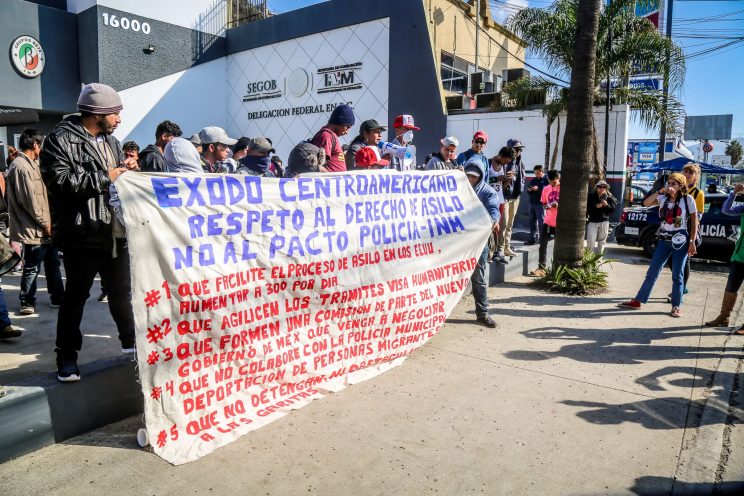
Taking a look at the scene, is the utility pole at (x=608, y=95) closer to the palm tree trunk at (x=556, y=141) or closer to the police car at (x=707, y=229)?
the palm tree trunk at (x=556, y=141)

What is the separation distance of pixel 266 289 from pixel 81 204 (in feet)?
4.21

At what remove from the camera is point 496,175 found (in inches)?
327

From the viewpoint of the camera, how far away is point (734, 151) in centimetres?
5888

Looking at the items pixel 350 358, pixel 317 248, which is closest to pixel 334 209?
pixel 317 248

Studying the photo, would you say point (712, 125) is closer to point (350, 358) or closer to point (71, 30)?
point (71, 30)

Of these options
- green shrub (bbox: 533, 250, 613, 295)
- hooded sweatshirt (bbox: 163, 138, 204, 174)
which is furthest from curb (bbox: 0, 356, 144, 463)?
green shrub (bbox: 533, 250, 613, 295)

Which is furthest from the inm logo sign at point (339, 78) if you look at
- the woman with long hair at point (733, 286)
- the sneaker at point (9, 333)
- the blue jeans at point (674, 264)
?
the sneaker at point (9, 333)

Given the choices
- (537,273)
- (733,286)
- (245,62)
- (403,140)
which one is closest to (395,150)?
(403,140)

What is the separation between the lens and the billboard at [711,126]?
65375 mm

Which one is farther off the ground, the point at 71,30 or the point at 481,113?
the point at 71,30

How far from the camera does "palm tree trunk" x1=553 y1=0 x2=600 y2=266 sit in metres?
7.39

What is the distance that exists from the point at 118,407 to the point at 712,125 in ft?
259

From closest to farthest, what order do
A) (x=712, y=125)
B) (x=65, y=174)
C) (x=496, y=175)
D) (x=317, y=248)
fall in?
(x=65, y=174), (x=317, y=248), (x=496, y=175), (x=712, y=125)

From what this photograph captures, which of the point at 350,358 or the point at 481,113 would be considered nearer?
the point at 350,358
